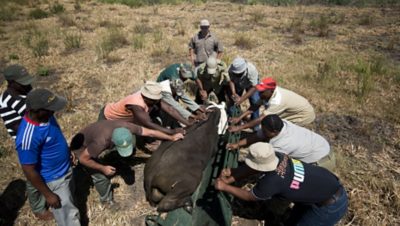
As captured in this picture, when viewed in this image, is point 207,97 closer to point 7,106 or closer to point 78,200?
point 78,200

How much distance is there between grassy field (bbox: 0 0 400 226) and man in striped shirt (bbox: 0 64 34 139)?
1244mm

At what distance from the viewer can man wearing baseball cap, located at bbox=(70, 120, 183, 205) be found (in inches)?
125

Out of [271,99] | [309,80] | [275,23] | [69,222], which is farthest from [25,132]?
[275,23]

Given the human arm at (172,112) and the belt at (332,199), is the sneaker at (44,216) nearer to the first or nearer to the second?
the human arm at (172,112)

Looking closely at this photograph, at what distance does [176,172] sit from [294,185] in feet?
3.81

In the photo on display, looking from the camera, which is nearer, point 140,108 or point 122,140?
point 122,140

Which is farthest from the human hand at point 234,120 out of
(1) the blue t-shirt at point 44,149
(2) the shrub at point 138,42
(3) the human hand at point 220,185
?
(2) the shrub at point 138,42

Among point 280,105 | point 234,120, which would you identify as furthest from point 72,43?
point 280,105

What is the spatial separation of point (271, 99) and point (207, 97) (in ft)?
5.73

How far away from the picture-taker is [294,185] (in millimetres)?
2711

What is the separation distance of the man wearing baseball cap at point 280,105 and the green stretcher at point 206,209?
991 mm

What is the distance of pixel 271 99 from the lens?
13.6 feet

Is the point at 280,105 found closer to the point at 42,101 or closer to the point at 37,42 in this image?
the point at 42,101

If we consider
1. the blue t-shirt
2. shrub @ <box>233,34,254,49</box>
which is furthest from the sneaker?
shrub @ <box>233,34,254,49</box>
